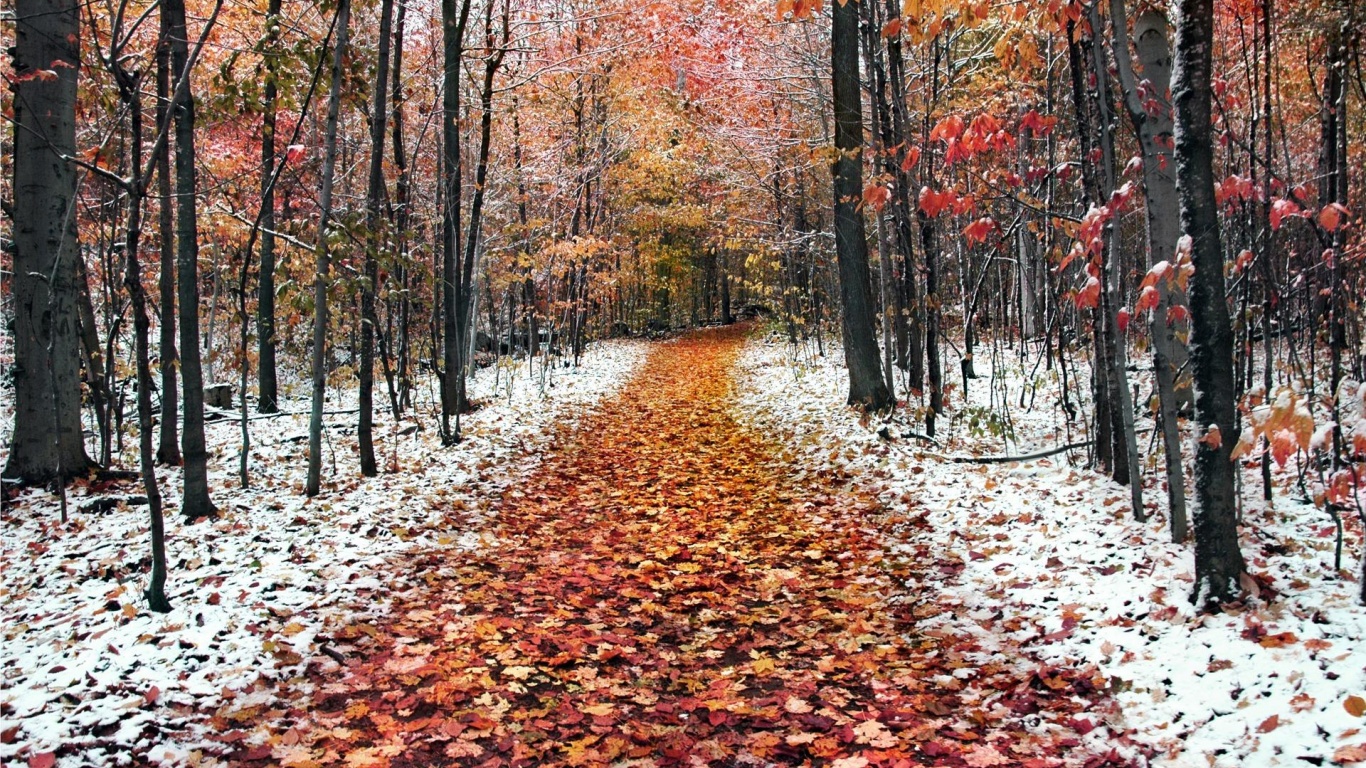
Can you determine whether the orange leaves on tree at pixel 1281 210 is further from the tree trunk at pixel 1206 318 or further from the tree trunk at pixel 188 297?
the tree trunk at pixel 188 297

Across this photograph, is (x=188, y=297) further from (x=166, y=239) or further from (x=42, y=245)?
(x=42, y=245)

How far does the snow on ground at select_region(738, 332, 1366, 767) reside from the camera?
280 centimetres

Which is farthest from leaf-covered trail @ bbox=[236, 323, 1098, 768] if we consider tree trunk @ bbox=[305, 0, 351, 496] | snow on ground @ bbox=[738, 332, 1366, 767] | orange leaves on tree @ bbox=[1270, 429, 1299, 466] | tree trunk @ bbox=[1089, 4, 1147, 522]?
tree trunk @ bbox=[305, 0, 351, 496]

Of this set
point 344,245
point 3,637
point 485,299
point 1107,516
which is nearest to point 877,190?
point 1107,516

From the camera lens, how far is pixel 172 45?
240 inches

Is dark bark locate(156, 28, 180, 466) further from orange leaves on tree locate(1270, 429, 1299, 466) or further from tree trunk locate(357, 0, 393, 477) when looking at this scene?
orange leaves on tree locate(1270, 429, 1299, 466)

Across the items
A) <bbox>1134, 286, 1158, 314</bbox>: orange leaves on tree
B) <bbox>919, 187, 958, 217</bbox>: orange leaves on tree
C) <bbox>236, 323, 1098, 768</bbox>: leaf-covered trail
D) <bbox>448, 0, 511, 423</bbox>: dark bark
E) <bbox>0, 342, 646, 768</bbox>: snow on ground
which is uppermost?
<bbox>448, 0, 511, 423</bbox>: dark bark

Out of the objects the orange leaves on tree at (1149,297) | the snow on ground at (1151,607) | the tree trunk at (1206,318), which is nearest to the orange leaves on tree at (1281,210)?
the tree trunk at (1206,318)

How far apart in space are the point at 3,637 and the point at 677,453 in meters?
6.50

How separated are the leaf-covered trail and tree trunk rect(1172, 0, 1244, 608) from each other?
0.97 metres

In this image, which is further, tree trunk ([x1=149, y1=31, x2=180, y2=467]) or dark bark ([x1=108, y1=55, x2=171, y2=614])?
tree trunk ([x1=149, y1=31, x2=180, y2=467])

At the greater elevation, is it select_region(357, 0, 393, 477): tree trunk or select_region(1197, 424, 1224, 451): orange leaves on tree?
select_region(357, 0, 393, 477): tree trunk

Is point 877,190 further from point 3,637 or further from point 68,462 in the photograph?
point 68,462

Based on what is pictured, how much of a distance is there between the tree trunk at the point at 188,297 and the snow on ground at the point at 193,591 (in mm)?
323
